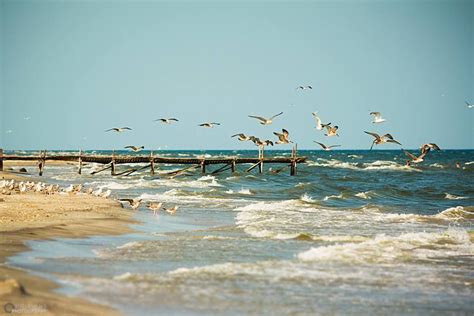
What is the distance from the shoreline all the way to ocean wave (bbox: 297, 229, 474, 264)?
4.99 m

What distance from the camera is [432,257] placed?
12438 millimetres

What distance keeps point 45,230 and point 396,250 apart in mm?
7528

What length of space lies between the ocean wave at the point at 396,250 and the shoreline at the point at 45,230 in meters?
4.99

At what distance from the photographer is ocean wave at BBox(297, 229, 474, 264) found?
39.0 ft

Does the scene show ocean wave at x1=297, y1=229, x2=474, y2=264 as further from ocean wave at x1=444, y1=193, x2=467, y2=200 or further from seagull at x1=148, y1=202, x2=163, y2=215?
ocean wave at x1=444, y1=193, x2=467, y2=200

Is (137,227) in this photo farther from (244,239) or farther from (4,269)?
(4,269)

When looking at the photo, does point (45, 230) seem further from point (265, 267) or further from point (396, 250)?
point (396, 250)

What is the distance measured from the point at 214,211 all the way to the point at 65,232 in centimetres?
869

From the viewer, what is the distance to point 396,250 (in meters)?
13.0

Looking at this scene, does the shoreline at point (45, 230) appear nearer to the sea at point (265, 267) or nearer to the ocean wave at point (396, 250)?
the sea at point (265, 267)

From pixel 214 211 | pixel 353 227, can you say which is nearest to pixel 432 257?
pixel 353 227

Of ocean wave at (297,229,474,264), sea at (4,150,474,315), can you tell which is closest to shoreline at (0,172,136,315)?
sea at (4,150,474,315)

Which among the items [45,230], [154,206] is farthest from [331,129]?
[45,230]

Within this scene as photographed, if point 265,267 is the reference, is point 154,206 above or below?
above
